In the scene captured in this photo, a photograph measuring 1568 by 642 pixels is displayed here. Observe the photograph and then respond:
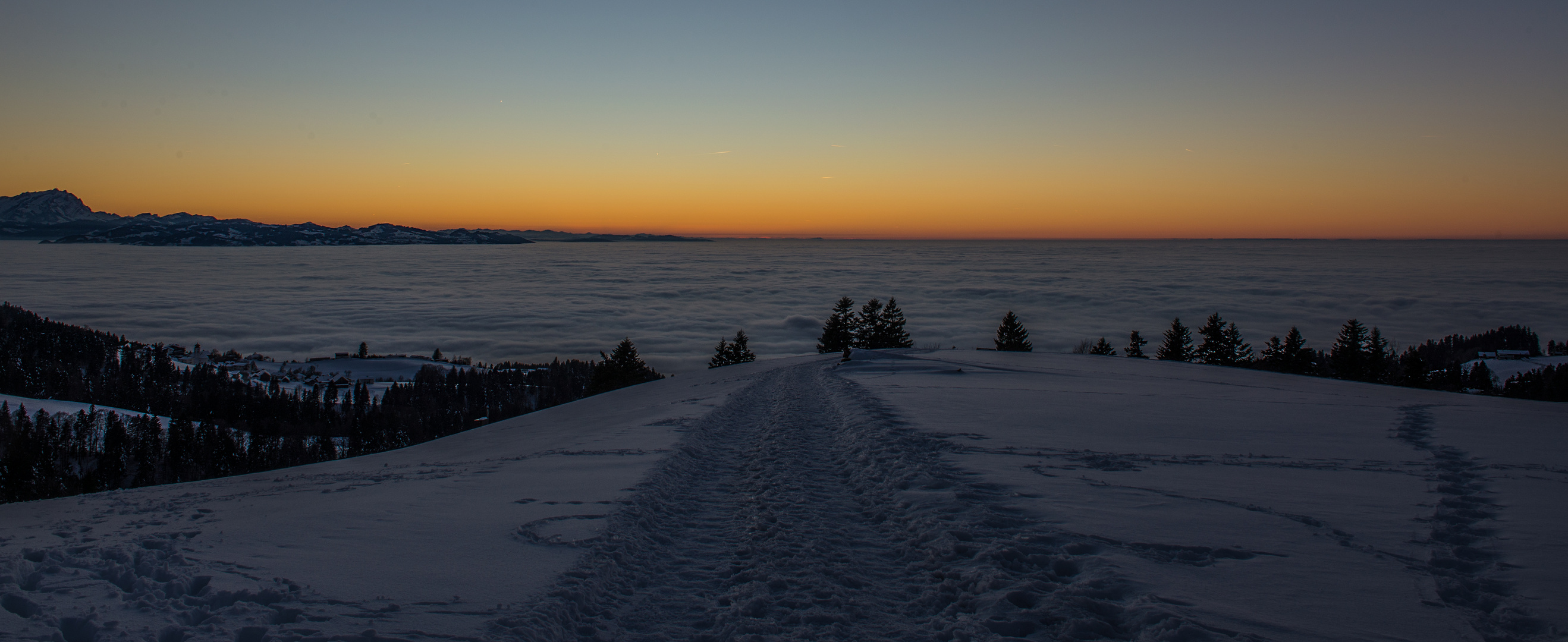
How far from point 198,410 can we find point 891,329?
3096 inches

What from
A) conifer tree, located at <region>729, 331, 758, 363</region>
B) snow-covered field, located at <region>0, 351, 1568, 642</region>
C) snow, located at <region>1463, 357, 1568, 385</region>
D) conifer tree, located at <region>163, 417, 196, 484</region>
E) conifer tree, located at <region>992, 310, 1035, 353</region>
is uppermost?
snow-covered field, located at <region>0, 351, 1568, 642</region>

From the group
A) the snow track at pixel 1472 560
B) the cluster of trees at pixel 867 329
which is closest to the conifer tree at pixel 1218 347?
the cluster of trees at pixel 867 329

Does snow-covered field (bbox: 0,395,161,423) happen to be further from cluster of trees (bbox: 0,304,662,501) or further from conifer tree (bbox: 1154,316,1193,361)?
conifer tree (bbox: 1154,316,1193,361)

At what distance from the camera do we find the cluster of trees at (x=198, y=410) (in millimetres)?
50531

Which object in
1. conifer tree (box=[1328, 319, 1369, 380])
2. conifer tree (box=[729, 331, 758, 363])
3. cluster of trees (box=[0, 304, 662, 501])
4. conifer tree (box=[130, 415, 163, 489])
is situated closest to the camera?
cluster of trees (box=[0, 304, 662, 501])

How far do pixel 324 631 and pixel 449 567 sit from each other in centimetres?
131

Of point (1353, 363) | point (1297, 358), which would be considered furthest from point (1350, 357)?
point (1297, 358)

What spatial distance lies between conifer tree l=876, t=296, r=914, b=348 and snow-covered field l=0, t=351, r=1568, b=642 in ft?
158

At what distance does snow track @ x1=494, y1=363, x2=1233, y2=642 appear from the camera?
4.95 metres

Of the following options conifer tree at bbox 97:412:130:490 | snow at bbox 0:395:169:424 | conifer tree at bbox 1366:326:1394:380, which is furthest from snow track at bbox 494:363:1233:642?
snow at bbox 0:395:169:424

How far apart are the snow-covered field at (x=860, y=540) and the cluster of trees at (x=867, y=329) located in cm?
4836

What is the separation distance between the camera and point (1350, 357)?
54531mm

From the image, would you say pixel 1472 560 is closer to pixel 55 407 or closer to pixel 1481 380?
pixel 1481 380

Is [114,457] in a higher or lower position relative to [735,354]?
lower
